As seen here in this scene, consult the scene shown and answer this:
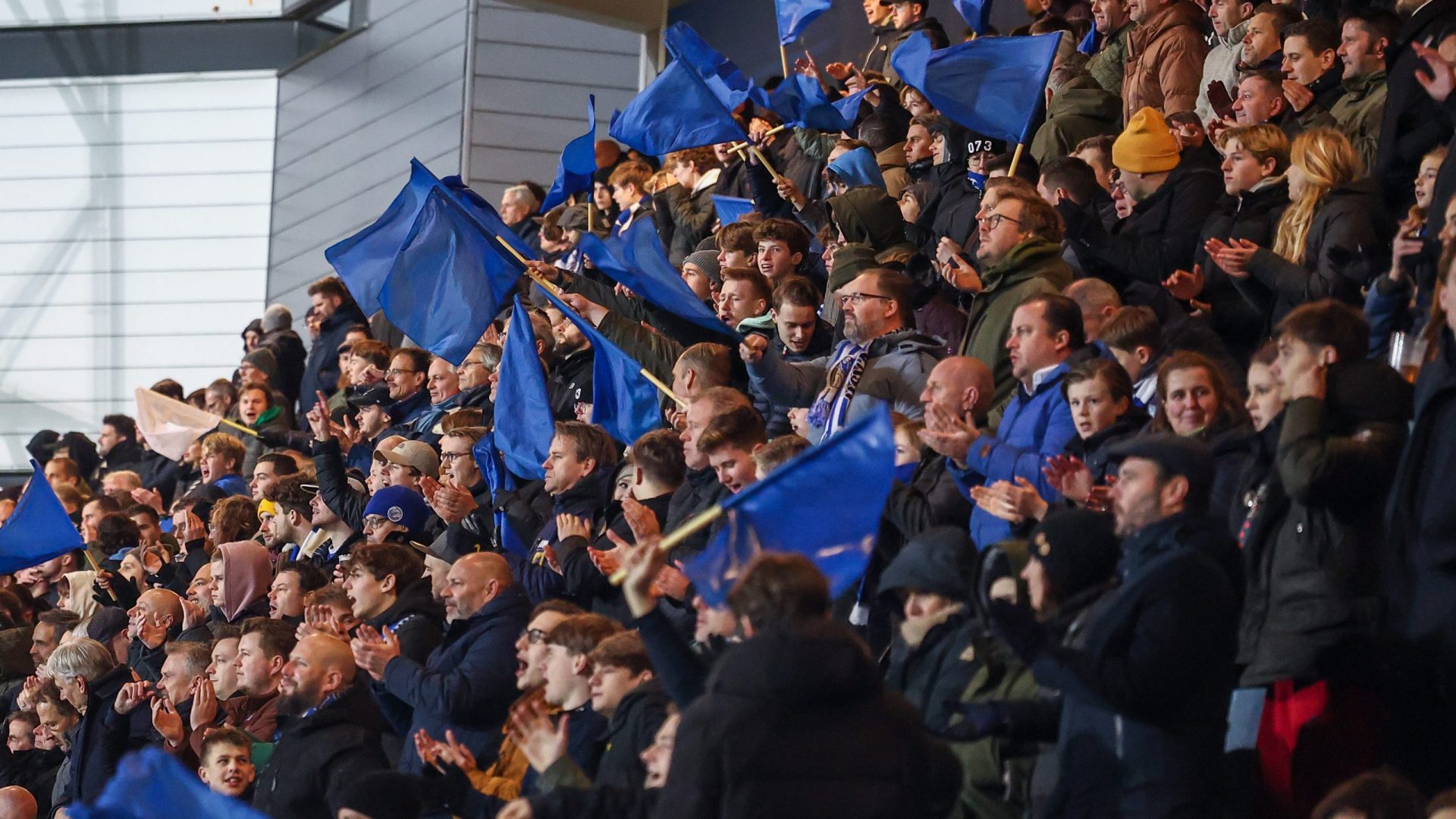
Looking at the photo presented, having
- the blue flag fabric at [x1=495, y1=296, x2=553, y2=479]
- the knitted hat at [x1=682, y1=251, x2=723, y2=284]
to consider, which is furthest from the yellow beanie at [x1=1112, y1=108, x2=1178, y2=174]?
the blue flag fabric at [x1=495, y1=296, x2=553, y2=479]

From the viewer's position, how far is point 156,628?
29.3 feet

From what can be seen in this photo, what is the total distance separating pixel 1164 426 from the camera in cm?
502

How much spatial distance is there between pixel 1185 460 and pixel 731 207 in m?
6.35

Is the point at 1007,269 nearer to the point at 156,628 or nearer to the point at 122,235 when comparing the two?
the point at 156,628

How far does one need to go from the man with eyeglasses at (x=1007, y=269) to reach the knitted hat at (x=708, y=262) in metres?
2.82

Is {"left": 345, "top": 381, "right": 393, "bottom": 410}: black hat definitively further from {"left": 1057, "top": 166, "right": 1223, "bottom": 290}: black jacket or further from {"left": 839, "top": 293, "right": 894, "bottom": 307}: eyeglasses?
{"left": 1057, "top": 166, "right": 1223, "bottom": 290}: black jacket

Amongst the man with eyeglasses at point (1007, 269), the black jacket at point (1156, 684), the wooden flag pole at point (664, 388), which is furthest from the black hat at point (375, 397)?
the black jacket at point (1156, 684)

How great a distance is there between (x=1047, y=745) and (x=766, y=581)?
Result: 0.94 m

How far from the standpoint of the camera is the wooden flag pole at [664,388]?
7115 mm

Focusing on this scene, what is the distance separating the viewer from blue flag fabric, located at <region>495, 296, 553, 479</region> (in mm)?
8281

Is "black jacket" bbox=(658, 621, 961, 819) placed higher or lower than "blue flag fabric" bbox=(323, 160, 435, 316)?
higher

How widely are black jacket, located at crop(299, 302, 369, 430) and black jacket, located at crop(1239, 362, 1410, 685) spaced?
8824 mm

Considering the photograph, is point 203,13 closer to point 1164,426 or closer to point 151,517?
point 151,517

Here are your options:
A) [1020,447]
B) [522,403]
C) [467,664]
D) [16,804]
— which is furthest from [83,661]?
[1020,447]
